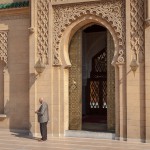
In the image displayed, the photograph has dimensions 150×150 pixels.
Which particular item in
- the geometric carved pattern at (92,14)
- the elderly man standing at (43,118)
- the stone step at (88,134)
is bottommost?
the stone step at (88,134)

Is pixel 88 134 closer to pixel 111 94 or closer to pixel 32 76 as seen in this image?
pixel 111 94

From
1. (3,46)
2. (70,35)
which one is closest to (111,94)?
(70,35)

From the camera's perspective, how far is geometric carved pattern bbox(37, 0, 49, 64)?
8.92 metres

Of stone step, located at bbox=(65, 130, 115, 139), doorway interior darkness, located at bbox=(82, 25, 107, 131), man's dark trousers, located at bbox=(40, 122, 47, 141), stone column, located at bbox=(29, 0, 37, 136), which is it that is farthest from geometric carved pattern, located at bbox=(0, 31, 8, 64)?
doorway interior darkness, located at bbox=(82, 25, 107, 131)

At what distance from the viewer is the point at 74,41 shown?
366 inches

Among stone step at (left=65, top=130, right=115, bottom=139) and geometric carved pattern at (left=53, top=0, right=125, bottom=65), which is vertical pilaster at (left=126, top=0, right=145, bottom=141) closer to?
geometric carved pattern at (left=53, top=0, right=125, bottom=65)

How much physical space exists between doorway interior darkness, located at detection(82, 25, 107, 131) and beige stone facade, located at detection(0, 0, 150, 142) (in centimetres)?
307

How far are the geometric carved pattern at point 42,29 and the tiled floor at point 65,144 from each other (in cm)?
232

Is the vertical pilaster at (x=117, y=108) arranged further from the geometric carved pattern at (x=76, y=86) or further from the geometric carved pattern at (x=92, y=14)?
Result: the geometric carved pattern at (x=76, y=86)

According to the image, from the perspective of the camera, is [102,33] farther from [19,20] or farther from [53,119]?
[53,119]

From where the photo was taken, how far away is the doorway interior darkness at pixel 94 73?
12223 mm

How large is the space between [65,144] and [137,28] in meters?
3.56

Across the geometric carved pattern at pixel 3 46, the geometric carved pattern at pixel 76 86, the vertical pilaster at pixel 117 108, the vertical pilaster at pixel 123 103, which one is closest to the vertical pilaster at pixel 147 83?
the vertical pilaster at pixel 123 103

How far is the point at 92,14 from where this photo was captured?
27.9 ft
